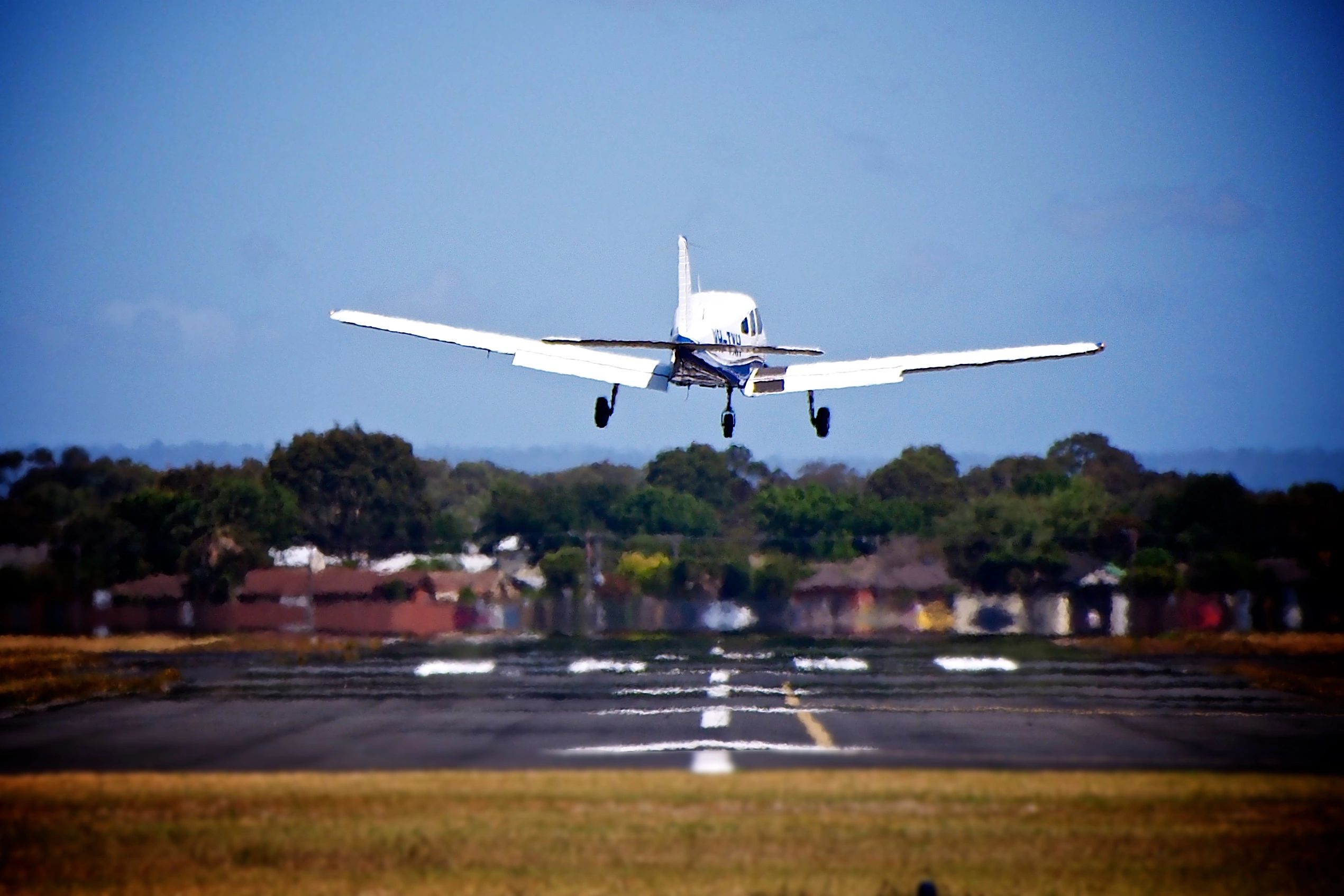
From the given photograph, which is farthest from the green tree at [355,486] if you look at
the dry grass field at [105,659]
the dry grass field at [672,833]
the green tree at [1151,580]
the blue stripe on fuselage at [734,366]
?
the dry grass field at [672,833]

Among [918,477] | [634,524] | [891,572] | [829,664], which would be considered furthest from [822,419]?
[918,477]

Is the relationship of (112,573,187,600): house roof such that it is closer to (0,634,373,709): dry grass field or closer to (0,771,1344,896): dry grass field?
(0,634,373,709): dry grass field

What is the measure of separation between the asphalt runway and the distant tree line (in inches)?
577

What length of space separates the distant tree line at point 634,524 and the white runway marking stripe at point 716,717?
27.9 meters

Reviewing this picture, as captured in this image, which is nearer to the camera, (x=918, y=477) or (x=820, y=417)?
(x=820, y=417)

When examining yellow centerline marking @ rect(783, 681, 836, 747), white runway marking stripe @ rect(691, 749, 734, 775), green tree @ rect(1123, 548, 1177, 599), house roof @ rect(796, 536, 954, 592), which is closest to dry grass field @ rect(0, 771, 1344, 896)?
white runway marking stripe @ rect(691, 749, 734, 775)

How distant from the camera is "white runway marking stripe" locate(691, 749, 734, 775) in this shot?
1989cm

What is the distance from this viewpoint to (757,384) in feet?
114

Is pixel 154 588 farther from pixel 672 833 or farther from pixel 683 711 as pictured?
pixel 672 833

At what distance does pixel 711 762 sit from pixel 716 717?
19.8 ft

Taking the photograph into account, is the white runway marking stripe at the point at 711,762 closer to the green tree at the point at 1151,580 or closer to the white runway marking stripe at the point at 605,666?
the white runway marking stripe at the point at 605,666

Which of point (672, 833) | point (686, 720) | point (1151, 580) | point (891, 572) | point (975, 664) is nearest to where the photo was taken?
point (672, 833)

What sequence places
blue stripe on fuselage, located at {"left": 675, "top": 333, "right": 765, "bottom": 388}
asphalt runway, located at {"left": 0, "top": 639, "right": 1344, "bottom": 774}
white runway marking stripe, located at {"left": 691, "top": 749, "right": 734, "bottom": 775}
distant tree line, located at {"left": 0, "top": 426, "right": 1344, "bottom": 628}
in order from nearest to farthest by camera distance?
white runway marking stripe, located at {"left": 691, "top": 749, "right": 734, "bottom": 775}
asphalt runway, located at {"left": 0, "top": 639, "right": 1344, "bottom": 774}
blue stripe on fuselage, located at {"left": 675, "top": 333, "right": 765, "bottom": 388}
distant tree line, located at {"left": 0, "top": 426, "right": 1344, "bottom": 628}

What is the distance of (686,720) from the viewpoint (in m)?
26.2
